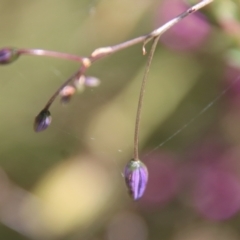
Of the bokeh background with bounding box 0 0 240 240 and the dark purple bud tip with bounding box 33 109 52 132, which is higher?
the dark purple bud tip with bounding box 33 109 52 132

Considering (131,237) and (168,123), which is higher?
(168,123)

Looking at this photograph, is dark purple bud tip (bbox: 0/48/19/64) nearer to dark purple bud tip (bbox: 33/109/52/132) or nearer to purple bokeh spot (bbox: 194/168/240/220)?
dark purple bud tip (bbox: 33/109/52/132)

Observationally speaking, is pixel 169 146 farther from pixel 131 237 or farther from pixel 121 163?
pixel 131 237

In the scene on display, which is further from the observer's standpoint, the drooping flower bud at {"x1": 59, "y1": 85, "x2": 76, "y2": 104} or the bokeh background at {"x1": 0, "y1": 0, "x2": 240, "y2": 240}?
the bokeh background at {"x1": 0, "y1": 0, "x2": 240, "y2": 240}

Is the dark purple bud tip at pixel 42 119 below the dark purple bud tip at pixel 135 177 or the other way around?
the other way around

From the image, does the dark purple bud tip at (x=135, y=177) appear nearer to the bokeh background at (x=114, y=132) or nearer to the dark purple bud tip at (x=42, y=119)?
the dark purple bud tip at (x=42, y=119)

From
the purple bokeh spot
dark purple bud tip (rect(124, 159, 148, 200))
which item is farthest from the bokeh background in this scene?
dark purple bud tip (rect(124, 159, 148, 200))

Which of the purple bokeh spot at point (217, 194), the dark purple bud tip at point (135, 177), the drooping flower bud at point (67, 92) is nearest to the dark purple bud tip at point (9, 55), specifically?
the drooping flower bud at point (67, 92)

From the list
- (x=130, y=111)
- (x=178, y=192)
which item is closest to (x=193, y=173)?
(x=178, y=192)

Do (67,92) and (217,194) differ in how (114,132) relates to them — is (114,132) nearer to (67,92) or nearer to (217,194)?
(217,194)
